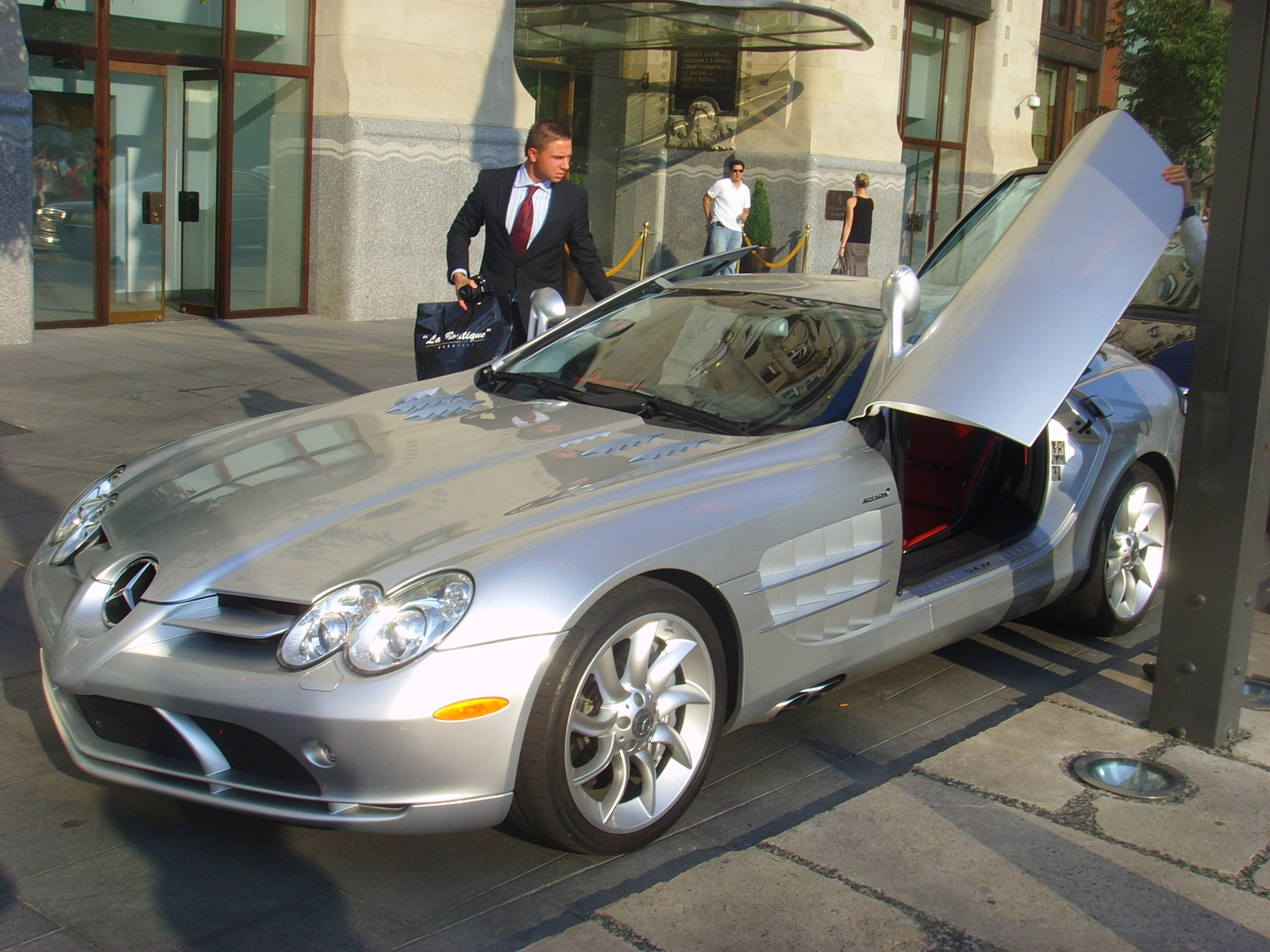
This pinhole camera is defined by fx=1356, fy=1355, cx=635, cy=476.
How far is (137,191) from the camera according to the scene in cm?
1289

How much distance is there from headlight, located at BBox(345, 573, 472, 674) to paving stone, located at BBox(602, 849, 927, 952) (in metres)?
0.71

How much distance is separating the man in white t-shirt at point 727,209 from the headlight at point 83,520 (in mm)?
13114

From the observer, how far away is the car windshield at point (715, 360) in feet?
14.1

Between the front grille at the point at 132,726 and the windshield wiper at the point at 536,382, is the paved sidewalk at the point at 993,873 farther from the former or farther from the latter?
the windshield wiper at the point at 536,382

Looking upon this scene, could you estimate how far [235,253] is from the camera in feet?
44.4

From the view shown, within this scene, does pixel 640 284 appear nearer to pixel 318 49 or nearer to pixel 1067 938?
pixel 1067 938

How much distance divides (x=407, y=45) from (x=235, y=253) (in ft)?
8.90

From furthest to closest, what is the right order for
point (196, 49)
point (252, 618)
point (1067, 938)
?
1. point (196, 49)
2. point (252, 618)
3. point (1067, 938)

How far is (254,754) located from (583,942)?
2.89 feet

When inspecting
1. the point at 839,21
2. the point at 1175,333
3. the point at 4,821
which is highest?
the point at 839,21

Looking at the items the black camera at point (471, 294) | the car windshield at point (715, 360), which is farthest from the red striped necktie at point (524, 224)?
the car windshield at point (715, 360)

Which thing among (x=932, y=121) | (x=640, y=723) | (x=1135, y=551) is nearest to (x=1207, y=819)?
(x=640, y=723)

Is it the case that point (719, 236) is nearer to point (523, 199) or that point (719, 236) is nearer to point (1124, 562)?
point (523, 199)

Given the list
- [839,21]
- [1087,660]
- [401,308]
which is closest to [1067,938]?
[1087,660]
